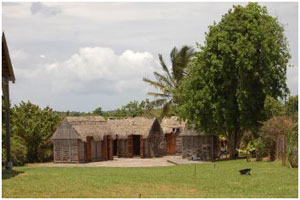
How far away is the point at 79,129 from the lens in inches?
1700

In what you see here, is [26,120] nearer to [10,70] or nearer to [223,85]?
[223,85]

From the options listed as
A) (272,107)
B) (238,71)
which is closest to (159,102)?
(238,71)

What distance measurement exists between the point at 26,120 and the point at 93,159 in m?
6.18

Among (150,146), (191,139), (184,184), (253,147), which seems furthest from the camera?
(150,146)

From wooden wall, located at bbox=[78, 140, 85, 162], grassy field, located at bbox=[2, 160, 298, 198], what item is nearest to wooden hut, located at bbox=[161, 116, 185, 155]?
wooden wall, located at bbox=[78, 140, 85, 162]

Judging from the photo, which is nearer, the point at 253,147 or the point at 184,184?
the point at 184,184

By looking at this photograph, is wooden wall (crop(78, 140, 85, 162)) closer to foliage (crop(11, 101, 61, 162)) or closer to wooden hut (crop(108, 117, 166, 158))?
foliage (crop(11, 101, 61, 162))

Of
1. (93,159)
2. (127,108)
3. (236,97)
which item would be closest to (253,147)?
(236,97)

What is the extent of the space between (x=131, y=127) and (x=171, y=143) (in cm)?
701

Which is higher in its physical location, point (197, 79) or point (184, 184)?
point (197, 79)

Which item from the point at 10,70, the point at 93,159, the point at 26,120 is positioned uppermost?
the point at 10,70

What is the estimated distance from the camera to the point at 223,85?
37250 millimetres

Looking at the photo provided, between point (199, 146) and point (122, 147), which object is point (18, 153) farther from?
point (199, 146)

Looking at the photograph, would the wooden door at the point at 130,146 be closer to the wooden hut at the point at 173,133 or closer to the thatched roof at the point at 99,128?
the thatched roof at the point at 99,128
